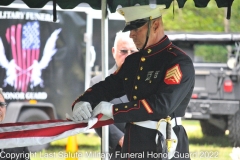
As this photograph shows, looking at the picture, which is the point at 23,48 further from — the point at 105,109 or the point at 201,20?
the point at 201,20

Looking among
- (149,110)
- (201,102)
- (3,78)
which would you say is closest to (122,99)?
(149,110)

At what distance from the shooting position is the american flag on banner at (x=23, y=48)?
1013cm

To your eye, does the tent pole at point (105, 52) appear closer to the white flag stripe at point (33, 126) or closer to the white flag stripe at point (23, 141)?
the white flag stripe at point (33, 126)

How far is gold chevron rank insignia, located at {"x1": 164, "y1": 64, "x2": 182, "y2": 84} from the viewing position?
4324mm

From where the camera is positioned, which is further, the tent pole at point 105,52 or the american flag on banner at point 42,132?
the tent pole at point 105,52

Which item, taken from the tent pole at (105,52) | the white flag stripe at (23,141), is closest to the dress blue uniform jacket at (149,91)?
the white flag stripe at (23,141)

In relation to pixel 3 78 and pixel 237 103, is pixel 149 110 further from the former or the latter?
pixel 237 103

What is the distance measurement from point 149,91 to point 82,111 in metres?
0.49

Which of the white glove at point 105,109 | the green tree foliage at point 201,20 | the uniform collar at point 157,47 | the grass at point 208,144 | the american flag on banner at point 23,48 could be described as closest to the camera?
the white glove at point 105,109

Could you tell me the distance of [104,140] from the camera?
5.55 meters

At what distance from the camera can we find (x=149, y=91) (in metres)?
4.52

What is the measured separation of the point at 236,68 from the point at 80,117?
26.3ft

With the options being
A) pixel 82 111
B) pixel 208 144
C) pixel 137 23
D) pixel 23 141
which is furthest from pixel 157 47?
pixel 208 144

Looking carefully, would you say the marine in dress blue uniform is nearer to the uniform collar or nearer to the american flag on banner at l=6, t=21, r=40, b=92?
the uniform collar
